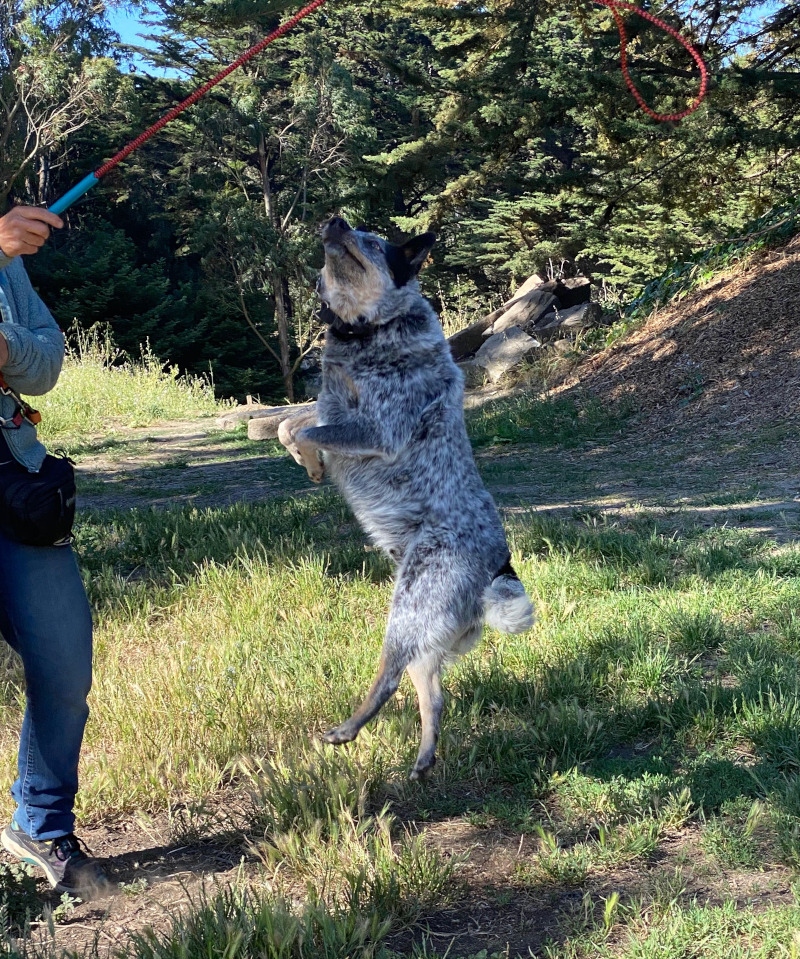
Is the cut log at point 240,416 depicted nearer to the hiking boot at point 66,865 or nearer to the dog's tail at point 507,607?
the dog's tail at point 507,607

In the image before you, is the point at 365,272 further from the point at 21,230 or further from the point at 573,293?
the point at 573,293

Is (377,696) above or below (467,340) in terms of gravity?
below

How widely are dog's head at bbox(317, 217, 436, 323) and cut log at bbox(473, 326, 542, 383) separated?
1128cm

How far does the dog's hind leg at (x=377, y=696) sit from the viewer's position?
129 inches

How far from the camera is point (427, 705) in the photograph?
3475mm

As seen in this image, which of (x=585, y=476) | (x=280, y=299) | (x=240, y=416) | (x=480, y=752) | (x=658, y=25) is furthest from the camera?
(x=280, y=299)

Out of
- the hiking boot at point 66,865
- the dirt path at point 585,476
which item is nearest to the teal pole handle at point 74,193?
the hiking boot at point 66,865

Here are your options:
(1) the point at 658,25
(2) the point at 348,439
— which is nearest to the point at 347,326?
(2) the point at 348,439

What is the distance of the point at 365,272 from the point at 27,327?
1.23m

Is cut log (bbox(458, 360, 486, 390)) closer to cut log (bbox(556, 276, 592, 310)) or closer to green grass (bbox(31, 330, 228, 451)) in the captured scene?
cut log (bbox(556, 276, 592, 310))

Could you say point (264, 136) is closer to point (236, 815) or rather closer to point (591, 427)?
point (591, 427)

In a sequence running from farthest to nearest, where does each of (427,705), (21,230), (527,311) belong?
1. (527,311)
2. (427,705)
3. (21,230)

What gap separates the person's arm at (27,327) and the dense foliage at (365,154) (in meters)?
6.63

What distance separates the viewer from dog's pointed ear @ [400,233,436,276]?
12.2 feet
